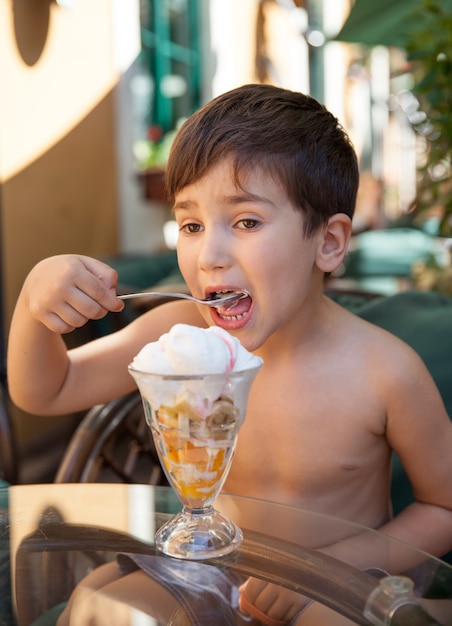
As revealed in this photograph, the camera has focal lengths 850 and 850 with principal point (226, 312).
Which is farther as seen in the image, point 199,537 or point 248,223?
point 248,223

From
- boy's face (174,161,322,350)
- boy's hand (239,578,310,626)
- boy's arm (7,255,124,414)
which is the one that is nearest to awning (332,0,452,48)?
boy's face (174,161,322,350)

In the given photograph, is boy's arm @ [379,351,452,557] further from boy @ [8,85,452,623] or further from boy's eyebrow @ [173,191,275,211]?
boy's eyebrow @ [173,191,275,211]

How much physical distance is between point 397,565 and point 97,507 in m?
0.39

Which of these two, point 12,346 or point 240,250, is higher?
point 240,250

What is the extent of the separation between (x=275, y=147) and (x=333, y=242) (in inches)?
7.0

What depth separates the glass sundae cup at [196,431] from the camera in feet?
2.50

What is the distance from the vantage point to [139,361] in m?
0.81

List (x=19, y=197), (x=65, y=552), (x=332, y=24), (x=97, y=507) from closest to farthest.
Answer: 1. (x=65, y=552)
2. (x=97, y=507)
3. (x=19, y=197)
4. (x=332, y=24)

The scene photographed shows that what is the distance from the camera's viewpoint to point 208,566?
2.91ft

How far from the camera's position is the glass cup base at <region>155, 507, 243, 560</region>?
90 centimetres

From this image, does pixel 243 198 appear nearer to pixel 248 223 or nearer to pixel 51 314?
pixel 248 223

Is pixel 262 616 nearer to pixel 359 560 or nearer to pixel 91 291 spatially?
pixel 359 560

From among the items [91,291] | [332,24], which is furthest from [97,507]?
[332,24]

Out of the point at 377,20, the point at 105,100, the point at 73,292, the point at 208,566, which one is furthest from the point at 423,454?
the point at 105,100
